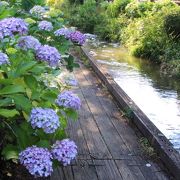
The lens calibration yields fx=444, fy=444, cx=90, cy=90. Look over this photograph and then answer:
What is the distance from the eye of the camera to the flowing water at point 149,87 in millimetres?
6625

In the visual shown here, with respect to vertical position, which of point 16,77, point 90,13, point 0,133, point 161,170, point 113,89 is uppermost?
point 16,77

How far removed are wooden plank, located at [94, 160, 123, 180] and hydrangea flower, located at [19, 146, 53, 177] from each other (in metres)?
1.57

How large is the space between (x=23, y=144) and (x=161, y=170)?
1886mm

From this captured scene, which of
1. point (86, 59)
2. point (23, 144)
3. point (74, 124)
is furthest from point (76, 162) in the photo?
point (86, 59)

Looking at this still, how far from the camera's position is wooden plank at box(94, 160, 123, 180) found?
3.81 meters

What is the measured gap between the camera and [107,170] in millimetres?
3938

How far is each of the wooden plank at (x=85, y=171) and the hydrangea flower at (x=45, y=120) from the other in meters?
1.47

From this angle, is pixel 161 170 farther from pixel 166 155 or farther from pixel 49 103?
pixel 49 103

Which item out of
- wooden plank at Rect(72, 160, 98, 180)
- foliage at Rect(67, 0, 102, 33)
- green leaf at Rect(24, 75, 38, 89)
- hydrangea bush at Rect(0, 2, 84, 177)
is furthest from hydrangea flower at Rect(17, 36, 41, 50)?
foliage at Rect(67, 0, 102, 33)

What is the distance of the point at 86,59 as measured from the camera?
9.77m

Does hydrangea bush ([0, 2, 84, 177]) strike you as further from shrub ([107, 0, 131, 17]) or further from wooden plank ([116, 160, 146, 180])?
shrub ([107, 0, 131, 17])

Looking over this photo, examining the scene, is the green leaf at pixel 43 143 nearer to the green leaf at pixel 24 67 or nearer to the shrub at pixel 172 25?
the green leaf at pixel 24 67

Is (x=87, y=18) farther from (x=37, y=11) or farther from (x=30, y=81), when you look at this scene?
(x=30, y=81)

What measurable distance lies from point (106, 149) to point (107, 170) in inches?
21.1
